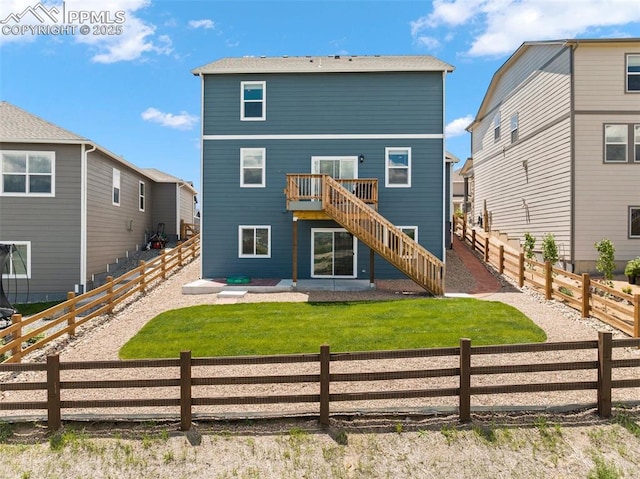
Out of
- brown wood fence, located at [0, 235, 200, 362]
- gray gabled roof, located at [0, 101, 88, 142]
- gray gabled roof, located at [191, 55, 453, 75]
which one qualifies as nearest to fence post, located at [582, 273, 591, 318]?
gray gabled roof, located at [191, 55, 453, 75]

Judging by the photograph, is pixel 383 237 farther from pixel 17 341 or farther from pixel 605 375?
pixel 17 341

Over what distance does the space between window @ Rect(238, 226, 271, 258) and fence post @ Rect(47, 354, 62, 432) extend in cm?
1064

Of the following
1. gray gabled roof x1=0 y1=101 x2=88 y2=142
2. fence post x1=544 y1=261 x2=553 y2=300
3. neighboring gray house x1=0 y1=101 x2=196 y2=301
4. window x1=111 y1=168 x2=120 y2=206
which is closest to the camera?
fence post x1=544 y1=261 x2=553 y2=300

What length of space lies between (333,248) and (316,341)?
25.3 ft

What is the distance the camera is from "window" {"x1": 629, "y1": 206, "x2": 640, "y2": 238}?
14211 millimetres

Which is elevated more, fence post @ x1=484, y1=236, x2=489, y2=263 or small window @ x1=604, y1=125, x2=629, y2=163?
small window @ x1=604, y1=125, x2=629, y2=163

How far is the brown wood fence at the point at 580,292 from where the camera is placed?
26.2 feet

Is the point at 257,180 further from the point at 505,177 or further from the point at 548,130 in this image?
the point at 505,177

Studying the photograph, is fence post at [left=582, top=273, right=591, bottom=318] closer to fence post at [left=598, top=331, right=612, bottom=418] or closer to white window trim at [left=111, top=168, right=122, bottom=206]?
fence post at [left=598, top=331, right=612, bottom=418]

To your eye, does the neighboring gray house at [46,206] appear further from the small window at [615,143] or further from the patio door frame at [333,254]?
the small window at [615,143]

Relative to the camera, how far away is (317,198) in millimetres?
13172

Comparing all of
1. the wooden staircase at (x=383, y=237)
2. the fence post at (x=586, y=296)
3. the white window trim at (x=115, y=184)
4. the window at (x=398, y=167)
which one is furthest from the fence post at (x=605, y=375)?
the white window trim at (x=115, y=184)

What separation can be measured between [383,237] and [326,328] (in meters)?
4.90

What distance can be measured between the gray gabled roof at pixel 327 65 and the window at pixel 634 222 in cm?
907
